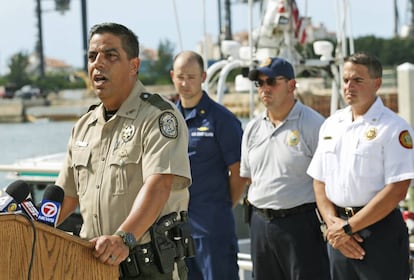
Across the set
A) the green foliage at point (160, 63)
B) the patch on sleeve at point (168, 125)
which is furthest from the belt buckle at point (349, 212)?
the green foliage at point (160, 63)

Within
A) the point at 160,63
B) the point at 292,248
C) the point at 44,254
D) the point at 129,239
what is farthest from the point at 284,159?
the point at 160,63

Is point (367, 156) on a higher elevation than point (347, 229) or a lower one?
higher

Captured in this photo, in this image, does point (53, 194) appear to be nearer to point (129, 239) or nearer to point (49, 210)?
point (49, 210)

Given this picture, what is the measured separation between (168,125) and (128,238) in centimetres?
51

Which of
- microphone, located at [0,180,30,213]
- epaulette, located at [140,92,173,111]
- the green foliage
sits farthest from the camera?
the green foliage

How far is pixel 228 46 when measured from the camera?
30.3 ft

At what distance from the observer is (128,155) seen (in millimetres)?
3725

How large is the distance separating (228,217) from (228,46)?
378 centimetres

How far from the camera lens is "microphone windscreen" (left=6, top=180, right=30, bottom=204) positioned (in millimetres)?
3365

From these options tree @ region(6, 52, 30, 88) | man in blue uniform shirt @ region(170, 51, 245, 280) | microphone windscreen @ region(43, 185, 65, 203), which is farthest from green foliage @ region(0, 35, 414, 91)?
microphone windscreen @ region(43, 185, 65, 203)

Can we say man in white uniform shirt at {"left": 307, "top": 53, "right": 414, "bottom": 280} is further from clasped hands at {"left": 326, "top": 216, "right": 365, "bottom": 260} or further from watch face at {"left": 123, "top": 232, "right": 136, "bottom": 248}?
watch face at {"left": 123, "top": 232, "right": 136, "bottom": 248}

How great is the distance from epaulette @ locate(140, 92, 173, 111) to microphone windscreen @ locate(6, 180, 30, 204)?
24.4 inches

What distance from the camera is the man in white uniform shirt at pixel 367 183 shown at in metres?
4.57

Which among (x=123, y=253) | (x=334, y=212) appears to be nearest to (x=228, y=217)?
(x=334, y=212)
